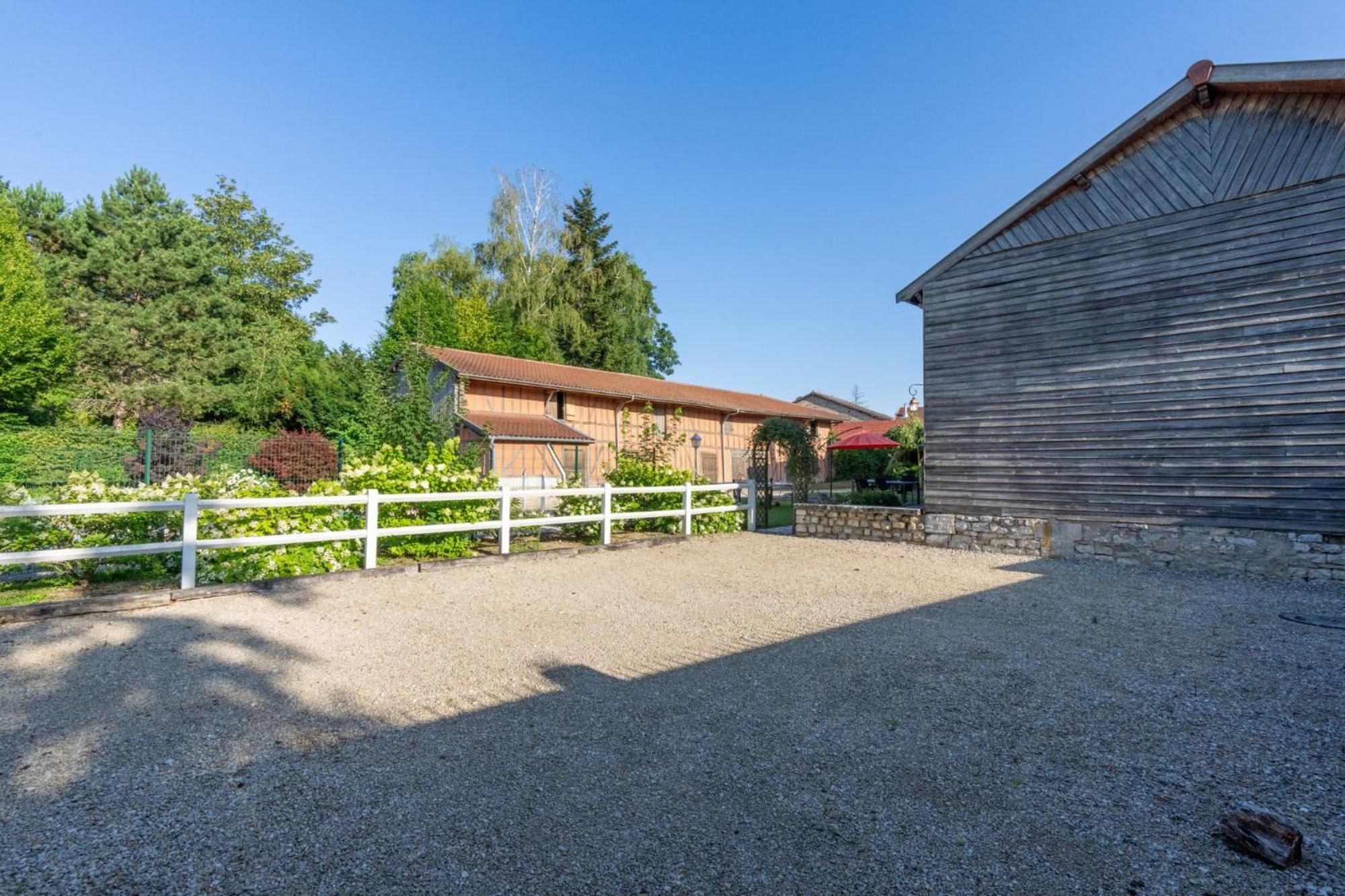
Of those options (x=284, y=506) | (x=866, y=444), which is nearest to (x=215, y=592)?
(x=284, y=506)

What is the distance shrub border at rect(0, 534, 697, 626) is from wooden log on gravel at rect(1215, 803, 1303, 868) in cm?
755

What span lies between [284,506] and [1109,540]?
10887 millimetres

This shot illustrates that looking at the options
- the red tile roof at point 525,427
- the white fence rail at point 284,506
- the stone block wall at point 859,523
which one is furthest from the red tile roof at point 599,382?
the stone block wall at point 859,523

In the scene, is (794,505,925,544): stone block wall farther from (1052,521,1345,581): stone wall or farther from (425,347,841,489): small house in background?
(425,347,841,489): small house in background

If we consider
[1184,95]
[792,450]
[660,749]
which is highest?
[1184,95]

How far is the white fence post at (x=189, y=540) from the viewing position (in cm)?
624

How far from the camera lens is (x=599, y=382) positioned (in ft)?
79.4

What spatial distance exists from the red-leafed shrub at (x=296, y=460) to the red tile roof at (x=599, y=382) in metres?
3.80

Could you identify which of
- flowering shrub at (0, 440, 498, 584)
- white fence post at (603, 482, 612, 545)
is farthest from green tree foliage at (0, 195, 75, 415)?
white fence post at (603, 482, 612, 545)

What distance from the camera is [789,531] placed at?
13539 millimetres

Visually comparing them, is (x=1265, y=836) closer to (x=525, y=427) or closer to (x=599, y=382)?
(x=525, y=427)

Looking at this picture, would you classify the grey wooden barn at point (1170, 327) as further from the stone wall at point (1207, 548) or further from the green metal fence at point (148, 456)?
the green metal fence at point (148, 456)

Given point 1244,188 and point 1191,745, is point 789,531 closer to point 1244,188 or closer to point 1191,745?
point 1244,188

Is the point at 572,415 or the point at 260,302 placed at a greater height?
the point at 260,302
